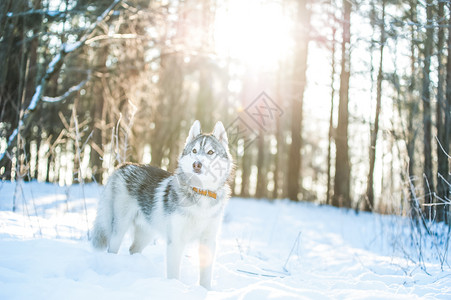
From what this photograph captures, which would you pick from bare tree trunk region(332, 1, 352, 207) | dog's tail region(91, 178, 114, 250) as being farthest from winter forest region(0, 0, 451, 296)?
dog's tail region(91, 178, 114, 250)

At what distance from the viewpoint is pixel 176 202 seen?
3.36 meters

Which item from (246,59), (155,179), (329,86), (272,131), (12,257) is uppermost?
(246,59)

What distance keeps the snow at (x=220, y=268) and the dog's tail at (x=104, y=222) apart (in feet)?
0.58

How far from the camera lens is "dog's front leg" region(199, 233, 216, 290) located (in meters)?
3.31

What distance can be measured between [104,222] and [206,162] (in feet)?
4.84

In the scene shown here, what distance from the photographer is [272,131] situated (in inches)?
693

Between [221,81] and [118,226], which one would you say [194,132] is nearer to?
[118,226]

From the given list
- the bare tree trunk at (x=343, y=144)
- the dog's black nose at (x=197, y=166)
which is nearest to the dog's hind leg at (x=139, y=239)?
the dog's black nose at (x=197, y=166)

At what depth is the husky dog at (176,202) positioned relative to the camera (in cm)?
327

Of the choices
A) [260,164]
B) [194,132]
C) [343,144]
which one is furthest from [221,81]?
[194,132]

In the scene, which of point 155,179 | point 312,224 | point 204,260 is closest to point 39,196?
point 155,179

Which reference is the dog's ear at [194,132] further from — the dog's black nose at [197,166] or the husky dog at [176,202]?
the dog's black nose at [197,166]

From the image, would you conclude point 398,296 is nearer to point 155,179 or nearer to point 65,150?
point 155,179

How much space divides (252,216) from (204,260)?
632 cm
